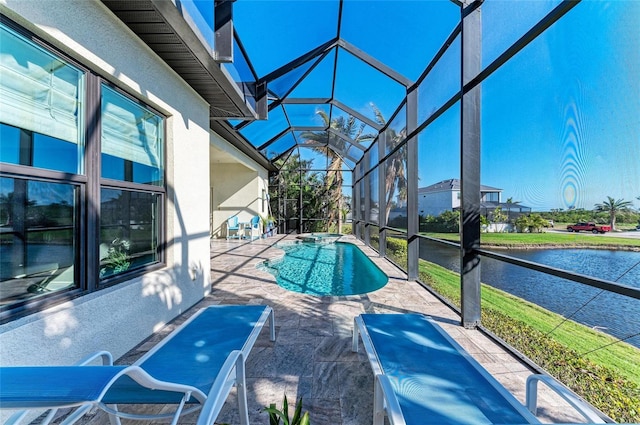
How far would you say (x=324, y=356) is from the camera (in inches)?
103

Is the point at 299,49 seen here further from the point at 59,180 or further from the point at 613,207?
the point at 613,207

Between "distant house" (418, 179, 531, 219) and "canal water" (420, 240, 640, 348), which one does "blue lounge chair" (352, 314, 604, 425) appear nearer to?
"canal water" (420, 240, 640, 348)

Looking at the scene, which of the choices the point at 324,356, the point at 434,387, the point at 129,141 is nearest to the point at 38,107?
the point at 129,141

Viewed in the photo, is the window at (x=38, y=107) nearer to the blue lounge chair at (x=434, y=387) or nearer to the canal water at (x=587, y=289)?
the blue lounge chair at (x=434, y=387)

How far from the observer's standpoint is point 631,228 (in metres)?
2.01

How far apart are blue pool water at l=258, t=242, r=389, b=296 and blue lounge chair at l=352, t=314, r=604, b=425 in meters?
2.94

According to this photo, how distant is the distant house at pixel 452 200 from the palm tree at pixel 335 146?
3.83 m

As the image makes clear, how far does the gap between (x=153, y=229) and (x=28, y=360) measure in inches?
72.3

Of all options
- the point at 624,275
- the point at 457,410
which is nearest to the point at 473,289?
the point at 624,275

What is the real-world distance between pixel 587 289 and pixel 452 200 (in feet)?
8.97

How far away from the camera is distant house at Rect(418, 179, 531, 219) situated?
360 centimetres

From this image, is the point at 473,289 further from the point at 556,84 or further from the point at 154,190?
the point at 154,190

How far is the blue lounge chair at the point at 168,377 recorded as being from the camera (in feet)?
3.00

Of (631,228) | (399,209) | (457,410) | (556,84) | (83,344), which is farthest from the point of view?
(399,209)
